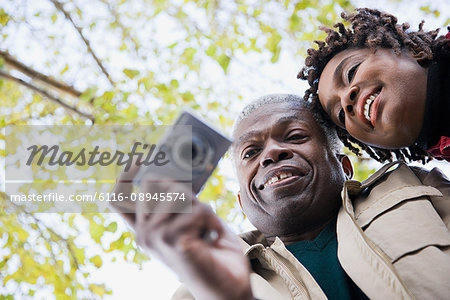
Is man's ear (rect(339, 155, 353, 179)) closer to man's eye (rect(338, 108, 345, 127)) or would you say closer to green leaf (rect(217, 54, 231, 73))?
man's eye (rect(338, 108, 345, 127))

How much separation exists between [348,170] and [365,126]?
18.1 inches

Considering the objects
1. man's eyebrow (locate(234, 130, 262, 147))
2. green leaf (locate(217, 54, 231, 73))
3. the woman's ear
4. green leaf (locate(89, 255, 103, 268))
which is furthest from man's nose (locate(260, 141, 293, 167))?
green leaf (locate(89, 255, 103, 268))

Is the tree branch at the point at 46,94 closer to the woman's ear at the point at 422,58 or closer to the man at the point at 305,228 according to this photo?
the man at the point at 305,228

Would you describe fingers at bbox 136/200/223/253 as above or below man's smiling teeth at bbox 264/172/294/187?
above

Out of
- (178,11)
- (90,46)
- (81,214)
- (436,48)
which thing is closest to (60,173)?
(81,214)

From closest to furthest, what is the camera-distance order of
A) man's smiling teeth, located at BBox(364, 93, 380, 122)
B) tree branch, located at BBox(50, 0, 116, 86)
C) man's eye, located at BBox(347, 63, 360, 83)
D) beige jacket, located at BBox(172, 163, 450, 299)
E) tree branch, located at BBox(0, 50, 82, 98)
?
beige jacket, located at BBox(172, 163, 450, 299), man's smiling teeth, located at BBox(364, 93, 380, 122), man's eye, located at BBox(347, 63, 360, 83), tree branch, located at BBox(0, 50, 82, 98), tree branch, located at BBox(50, 0, 116, 86)

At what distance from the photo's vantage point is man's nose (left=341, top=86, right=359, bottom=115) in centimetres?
177

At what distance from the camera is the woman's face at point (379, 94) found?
5.38ft

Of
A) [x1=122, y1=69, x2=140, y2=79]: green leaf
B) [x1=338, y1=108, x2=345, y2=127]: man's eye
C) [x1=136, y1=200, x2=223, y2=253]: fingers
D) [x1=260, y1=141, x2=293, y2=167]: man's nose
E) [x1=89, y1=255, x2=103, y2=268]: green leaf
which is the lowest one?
[x1=89, y1=255, x2=103, y2=268]: green leaf

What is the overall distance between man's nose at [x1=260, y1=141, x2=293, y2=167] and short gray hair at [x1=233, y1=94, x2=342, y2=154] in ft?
0.81

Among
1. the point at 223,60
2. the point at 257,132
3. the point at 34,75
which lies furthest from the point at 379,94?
the point at 34,75

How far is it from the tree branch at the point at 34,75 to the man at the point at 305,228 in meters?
1.62

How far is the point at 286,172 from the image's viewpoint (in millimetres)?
1878

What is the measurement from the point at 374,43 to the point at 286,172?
0.60m
